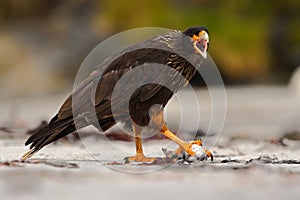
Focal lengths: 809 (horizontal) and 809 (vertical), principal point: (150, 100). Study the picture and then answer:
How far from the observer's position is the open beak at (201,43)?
5.26 metres

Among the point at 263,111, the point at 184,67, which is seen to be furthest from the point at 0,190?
the point at 263,111

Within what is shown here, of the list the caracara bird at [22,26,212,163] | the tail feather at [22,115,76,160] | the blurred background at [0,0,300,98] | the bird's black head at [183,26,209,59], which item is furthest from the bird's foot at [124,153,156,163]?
the blurred background at [0,0,300,98]

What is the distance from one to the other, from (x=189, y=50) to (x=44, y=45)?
9.19 metres

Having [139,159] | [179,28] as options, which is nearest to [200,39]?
[139,159]

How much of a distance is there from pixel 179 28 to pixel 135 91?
7.29 m

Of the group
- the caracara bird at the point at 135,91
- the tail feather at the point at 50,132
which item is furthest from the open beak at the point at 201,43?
the tail feather at the point at 50,132

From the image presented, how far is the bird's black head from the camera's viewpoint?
17.3ft

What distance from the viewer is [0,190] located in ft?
12.7

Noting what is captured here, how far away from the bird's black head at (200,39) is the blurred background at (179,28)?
6.99 metres

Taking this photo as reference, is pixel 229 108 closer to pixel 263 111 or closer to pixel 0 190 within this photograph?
pixel 263 111

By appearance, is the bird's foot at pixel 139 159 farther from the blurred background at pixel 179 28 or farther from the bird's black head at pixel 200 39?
the blurred background at pixel 179 28

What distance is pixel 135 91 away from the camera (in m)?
5.14

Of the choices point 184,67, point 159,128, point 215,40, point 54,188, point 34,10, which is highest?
point 34,10

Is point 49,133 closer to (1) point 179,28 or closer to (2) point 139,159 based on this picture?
(2) point 139,159
